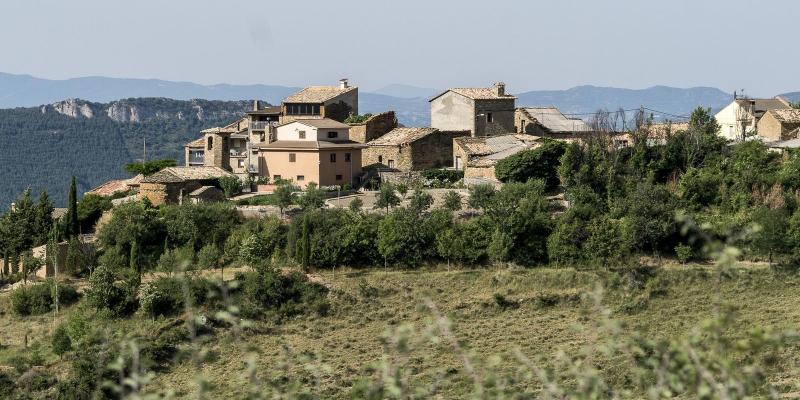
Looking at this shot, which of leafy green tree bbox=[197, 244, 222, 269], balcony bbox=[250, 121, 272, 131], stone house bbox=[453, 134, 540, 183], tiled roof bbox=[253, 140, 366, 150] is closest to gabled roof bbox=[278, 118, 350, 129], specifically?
tiled roof bbox=[253, 140, 366, 150]

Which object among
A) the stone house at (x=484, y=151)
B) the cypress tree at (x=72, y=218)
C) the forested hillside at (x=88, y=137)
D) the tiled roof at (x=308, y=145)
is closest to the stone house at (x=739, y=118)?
the stone house at (x=484, y=151)

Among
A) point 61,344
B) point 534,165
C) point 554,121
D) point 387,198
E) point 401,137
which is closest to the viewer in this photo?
point 61,344

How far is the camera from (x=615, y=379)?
2578 centimetres

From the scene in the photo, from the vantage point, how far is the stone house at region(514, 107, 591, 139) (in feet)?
167

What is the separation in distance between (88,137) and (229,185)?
333ft

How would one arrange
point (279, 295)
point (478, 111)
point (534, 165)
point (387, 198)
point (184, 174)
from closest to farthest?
→ 1. point (279, 295)
2. point (387, 198)
3. point (534, 165)
4. point (184, 174)
5. point (478, 111)

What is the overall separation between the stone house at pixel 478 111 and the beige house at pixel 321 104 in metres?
4.70

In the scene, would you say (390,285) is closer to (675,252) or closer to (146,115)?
(675,252)

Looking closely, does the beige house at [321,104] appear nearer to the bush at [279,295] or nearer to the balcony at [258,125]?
the balcony at [258,125]

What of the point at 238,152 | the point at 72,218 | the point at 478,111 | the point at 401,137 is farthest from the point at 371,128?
the point at 72,218

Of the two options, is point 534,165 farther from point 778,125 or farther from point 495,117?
point 778,125

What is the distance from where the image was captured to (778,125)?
Answer: 158 feet

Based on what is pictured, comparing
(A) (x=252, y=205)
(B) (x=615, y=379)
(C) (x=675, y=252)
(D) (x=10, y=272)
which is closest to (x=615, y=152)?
(C) (x=675, y=252)

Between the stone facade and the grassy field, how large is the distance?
13.0 m
